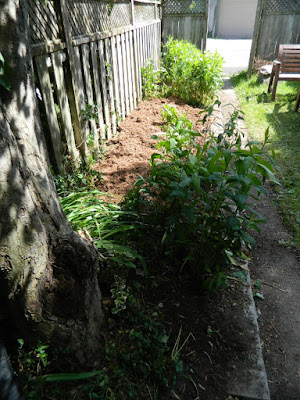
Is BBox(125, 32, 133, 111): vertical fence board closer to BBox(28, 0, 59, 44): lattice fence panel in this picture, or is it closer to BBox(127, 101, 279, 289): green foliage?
BBox(28, 0, 59, 44): lattice fence panel

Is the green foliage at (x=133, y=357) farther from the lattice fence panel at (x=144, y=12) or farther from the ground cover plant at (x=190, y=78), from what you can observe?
the lattice fence panel at (x=144, y=12)

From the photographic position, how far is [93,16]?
385 cm

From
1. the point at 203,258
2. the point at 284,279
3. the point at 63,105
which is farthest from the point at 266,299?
the point at 63,105

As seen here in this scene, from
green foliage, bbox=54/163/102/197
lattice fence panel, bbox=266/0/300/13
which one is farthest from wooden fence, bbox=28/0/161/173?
lattice fence panel, bbox=266/0/300/13

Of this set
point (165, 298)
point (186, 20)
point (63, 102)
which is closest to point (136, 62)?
Answer: point (63, 102)

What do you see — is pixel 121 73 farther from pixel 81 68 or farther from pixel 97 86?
pixel 81 68

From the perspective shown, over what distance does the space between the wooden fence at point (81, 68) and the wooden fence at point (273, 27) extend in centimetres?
503

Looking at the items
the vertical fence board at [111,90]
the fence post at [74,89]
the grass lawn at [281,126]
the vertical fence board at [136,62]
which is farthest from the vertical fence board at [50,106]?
the vertical fence board at [136,62]

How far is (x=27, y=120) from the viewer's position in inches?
55.9

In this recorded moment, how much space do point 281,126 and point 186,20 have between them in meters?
5.15

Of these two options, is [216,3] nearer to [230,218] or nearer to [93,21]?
[93,21]

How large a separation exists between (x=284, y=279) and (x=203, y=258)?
3.58 feet

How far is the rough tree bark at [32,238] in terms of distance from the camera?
127cm

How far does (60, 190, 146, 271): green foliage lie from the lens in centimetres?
222
